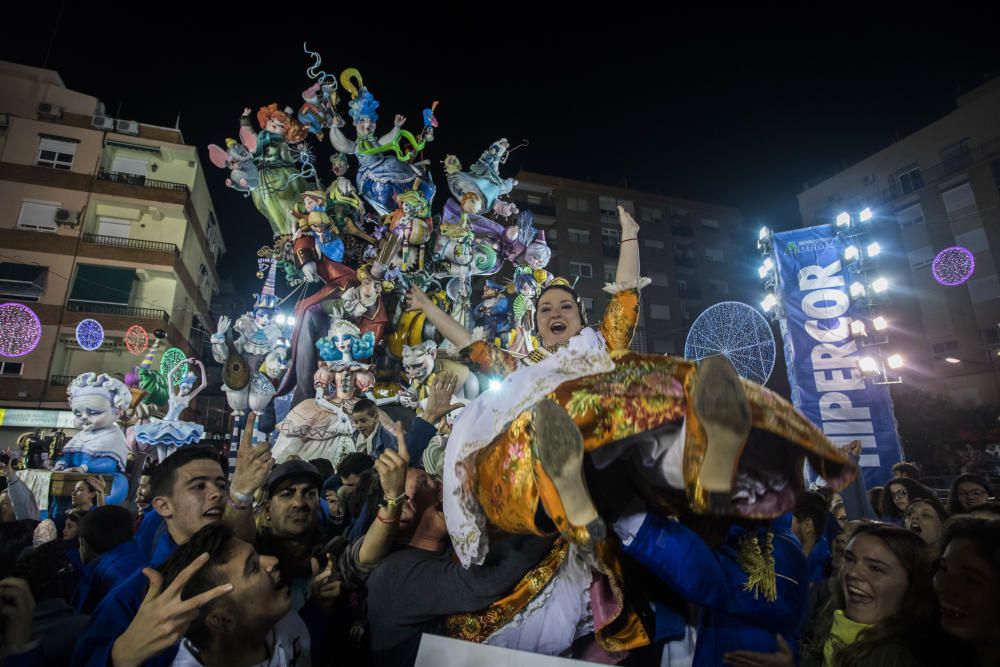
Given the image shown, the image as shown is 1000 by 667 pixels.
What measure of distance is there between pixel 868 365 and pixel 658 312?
2246 cm

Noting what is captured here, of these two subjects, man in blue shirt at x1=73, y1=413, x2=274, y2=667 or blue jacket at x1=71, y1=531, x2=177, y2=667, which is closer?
blue jacket at x1=71, y1=531, x2=177, y2=667

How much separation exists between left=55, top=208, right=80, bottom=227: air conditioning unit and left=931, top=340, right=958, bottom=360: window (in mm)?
37912

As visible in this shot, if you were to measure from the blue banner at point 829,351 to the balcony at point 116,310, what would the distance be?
23.5m

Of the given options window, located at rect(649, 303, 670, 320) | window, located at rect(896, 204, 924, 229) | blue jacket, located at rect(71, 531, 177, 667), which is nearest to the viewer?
blue jacket, located at rect(71, 531, 177, 667)

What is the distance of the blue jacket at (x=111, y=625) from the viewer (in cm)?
187

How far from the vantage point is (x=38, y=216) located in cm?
2203

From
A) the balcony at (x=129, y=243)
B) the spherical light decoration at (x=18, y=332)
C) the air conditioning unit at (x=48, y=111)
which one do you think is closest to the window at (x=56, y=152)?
the air conditioning unit at (x=48, y=111)

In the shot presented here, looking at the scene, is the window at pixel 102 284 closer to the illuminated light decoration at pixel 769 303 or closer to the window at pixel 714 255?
the illuminated light decoration at pixel 769 303

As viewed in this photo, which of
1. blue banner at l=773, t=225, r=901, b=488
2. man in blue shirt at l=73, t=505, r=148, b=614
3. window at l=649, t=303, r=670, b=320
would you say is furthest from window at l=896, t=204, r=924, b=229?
man in blue shirt at l=73, t=505, r=148, b=614

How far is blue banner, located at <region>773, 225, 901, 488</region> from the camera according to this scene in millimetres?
9484

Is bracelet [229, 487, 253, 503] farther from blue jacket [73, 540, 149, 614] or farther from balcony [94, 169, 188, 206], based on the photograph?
balcony [94, 169, 188, 206]

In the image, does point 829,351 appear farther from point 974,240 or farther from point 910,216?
point 910,216

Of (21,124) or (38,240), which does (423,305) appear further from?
(21,124)

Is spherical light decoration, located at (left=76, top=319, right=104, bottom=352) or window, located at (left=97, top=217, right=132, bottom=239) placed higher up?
window, located at (left=97, top=217, right=132, bottom=239)
